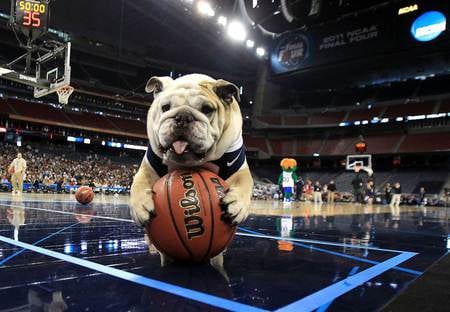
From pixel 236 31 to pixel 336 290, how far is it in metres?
27.0

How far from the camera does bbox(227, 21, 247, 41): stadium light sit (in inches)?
1027

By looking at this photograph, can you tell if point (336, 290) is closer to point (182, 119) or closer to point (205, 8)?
point (182, 119)

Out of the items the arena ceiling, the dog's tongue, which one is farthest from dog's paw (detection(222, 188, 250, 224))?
the arena ceiling

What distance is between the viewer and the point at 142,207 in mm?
2068

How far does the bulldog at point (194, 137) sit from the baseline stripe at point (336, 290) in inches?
25.8

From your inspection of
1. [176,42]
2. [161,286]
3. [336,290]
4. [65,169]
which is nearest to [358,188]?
[176,42]

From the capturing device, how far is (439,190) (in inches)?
1093

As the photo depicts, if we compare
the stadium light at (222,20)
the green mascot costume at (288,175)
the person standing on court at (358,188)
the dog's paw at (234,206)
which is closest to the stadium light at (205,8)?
the stadium light at (222,20)

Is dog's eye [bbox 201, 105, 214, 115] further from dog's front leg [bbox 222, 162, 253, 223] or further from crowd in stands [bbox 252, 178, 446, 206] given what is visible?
crowd in stands [bbox 252, 178, 446, 206]

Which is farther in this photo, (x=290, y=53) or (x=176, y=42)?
(x=176, y=42)

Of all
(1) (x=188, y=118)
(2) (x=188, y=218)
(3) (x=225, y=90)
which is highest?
(3) (x=225, y=90)

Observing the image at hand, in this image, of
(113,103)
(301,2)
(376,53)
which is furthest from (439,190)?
(113,103)

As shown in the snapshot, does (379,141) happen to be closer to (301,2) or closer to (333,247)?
(301,2)

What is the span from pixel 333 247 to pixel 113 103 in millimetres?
31057
